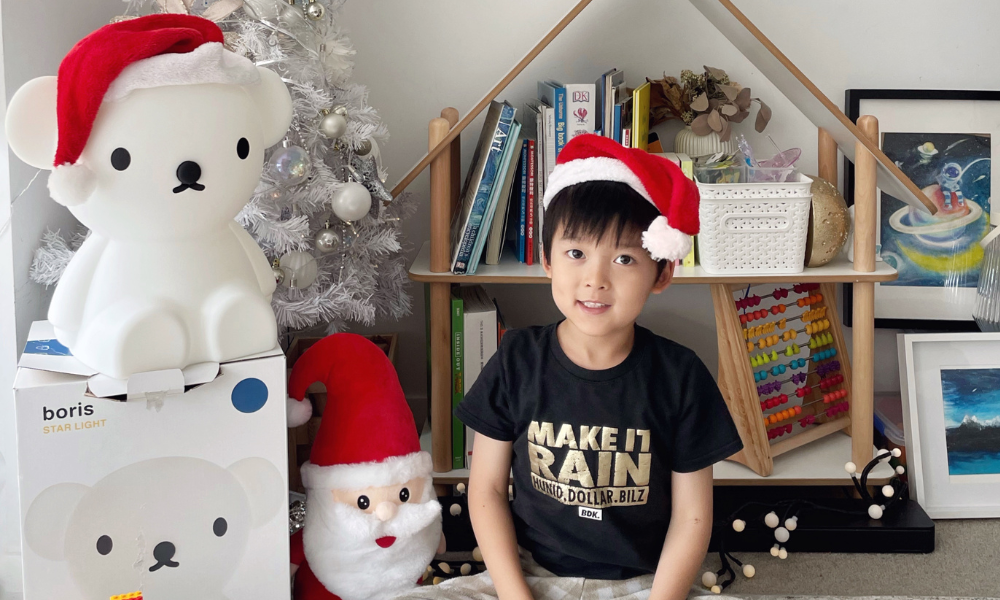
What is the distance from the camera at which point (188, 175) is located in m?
0.98

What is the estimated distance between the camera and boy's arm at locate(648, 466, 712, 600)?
1005mm

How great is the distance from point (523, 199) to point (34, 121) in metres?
0.89

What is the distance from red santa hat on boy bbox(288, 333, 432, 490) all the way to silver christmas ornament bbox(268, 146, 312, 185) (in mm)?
261

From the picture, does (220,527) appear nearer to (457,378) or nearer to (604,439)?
(604,439)

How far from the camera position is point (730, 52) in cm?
179

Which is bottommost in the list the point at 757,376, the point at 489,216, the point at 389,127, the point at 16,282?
the point at 757,376

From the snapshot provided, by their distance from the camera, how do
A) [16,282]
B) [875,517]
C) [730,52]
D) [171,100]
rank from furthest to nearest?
1. [730,52]
2. [875,517]
3. [16,282]
4. [171,100]

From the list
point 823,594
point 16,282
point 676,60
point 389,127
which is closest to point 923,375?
point 823,594

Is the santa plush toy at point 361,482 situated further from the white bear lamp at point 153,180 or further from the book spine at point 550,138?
the book spine at point 550,138

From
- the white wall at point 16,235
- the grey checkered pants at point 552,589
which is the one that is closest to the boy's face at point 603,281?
the grey checkered pants at point 552,589

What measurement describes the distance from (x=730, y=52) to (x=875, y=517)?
0.98 meters

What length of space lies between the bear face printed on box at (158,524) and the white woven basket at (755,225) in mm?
879

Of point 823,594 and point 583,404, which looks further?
point 823,594

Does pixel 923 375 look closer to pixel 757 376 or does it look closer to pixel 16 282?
pixel 757 376
